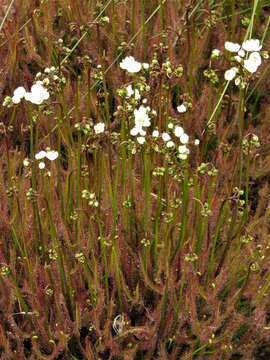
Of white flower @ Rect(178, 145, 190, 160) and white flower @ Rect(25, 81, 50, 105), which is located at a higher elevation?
white flower @ Rect(25, 81, 50, 105)

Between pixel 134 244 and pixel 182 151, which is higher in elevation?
pixel 182 151

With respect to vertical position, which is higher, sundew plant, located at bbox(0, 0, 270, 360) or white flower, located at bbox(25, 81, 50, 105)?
white flower, located at bbox(25, 81, 50, 105)

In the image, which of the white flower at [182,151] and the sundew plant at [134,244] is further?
the sundew plant at [134,244]

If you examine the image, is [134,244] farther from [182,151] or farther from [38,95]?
[38,95]

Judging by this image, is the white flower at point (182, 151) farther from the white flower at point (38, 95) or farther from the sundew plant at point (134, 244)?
the white flower at point (38, 95)

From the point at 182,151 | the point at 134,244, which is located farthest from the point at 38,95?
the point at 134,244

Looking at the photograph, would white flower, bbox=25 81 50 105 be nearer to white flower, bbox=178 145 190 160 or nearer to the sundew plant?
the sundew plant

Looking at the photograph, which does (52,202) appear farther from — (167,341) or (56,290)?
(167,341)

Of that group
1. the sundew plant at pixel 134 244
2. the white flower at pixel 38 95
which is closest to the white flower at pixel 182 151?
the sundew plant at pixel 134 244

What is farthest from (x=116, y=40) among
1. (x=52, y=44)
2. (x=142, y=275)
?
(x=142, y=275)

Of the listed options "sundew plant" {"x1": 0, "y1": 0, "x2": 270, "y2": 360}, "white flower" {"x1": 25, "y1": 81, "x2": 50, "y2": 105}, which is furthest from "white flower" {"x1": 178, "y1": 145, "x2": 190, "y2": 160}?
"white flower" {"x1": 25, "y1": 81, "x2": 50, "y2": 105}

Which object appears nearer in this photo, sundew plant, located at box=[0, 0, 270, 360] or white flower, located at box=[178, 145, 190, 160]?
white flower, located at box=[178, 145, 190, 160]
